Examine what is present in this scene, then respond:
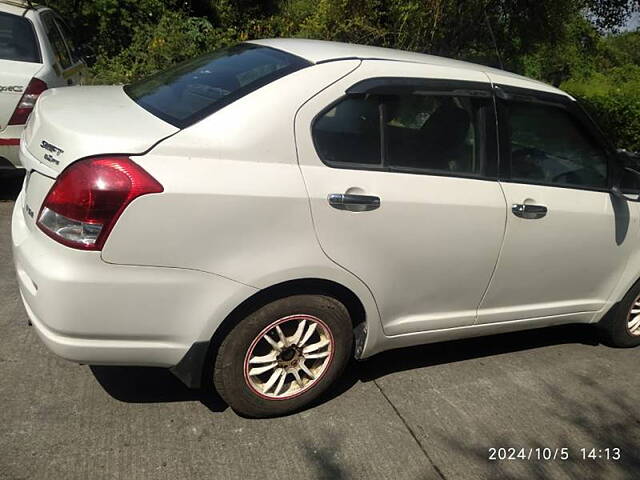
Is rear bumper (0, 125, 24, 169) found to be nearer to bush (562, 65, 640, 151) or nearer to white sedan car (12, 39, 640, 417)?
white sedan car (12, 39, 640, 417)

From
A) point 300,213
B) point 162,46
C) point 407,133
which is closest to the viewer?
point 300,213

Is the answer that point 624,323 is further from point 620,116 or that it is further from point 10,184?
point 620,116

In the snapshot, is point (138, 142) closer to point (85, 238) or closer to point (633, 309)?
point (85, 238)

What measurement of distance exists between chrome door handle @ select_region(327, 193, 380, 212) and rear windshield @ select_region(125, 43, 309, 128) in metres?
0.60

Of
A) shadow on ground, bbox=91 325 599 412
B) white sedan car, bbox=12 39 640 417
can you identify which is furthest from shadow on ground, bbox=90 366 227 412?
white sedan car, bbox=12 39 640 417

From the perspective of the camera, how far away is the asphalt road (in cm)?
270

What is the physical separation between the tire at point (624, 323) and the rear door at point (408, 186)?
1229 millimetres

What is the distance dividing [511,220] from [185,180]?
1.72 meters

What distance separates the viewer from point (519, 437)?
3.18 metres

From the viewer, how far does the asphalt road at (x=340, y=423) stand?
8.86 ft

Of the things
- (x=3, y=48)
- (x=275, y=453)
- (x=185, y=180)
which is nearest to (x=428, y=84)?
(x=185, y=180)

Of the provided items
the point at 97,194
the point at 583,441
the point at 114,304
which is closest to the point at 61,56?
the point at 97,194

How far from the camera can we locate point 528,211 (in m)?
3.30

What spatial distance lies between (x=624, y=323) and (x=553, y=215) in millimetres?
1249
